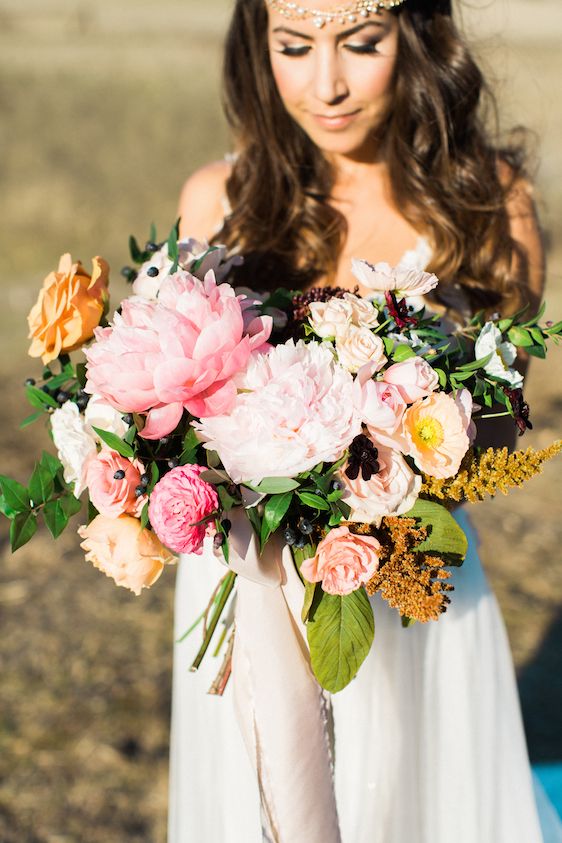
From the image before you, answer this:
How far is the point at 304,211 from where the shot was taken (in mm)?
2656

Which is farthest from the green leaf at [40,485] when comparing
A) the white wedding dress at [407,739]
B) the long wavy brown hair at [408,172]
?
the long wavy brown hair at [408,172]

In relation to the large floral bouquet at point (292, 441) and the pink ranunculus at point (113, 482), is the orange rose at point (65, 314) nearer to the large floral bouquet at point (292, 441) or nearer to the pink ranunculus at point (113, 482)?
the large floral bouquet at point (292, 441)

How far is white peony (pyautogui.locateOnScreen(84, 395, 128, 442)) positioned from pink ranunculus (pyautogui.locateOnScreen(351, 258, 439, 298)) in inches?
19.8

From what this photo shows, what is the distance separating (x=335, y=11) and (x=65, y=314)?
105cm

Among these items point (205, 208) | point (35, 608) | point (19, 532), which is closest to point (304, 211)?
point (205, 208)

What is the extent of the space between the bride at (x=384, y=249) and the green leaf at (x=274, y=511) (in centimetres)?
76

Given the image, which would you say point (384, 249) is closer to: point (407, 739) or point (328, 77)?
point (328, 77)

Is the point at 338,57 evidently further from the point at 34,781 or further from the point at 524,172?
the point at 34,781

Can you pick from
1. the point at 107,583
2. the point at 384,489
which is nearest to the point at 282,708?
the point at 384,489

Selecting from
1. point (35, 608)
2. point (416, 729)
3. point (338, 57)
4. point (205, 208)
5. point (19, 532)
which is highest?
point (338, 57)

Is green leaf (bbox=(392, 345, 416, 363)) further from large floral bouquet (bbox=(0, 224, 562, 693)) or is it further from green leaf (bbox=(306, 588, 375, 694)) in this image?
green leaf (bbox=(306, 588, 375, 694))

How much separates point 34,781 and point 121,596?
1.22 m

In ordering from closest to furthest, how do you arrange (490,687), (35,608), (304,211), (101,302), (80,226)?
(101,302) → (490,687) → (304,211) → (35,608) → (80,226)

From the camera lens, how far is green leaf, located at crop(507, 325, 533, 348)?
5.63ft
